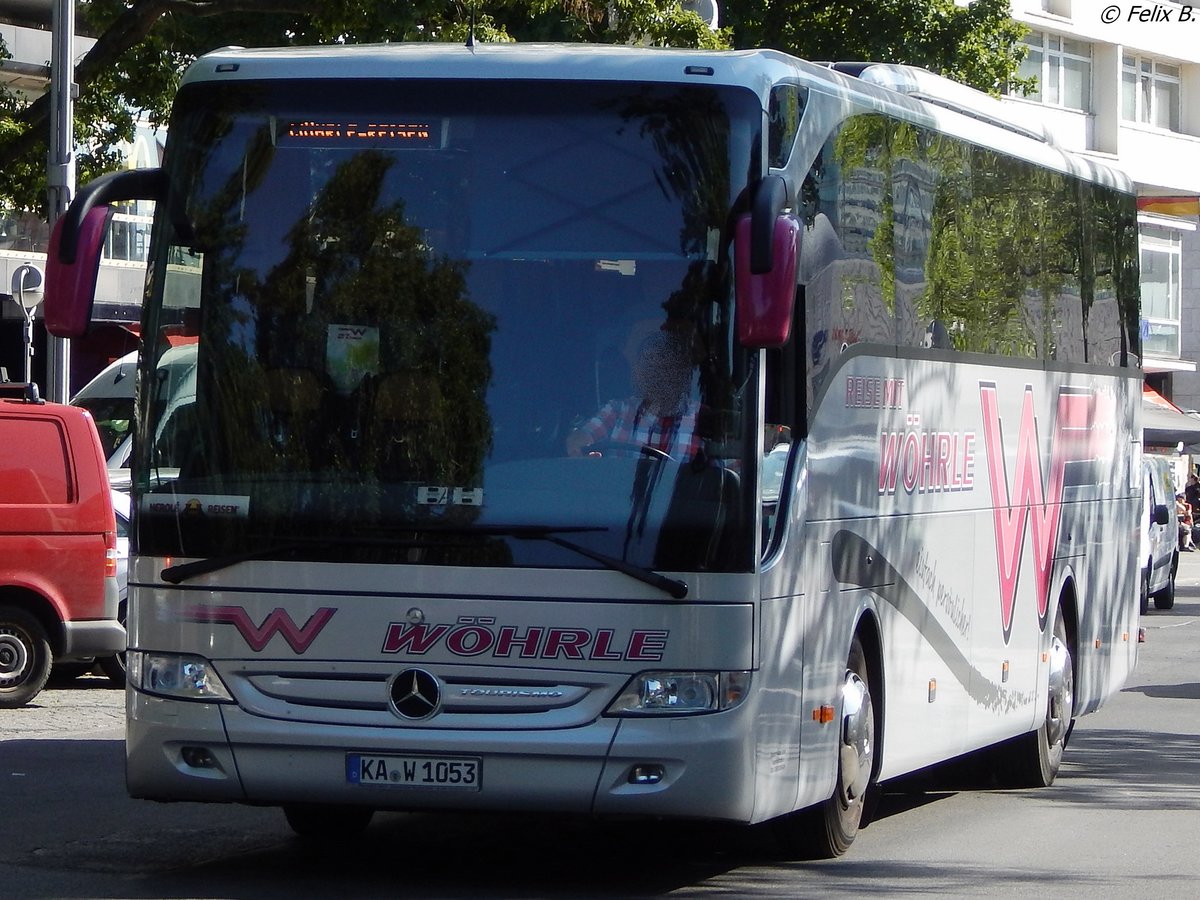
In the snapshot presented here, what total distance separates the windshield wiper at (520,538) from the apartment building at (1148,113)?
1789 inches

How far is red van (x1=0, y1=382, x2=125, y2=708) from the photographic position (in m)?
15.3

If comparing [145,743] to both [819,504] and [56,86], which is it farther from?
[56,86]

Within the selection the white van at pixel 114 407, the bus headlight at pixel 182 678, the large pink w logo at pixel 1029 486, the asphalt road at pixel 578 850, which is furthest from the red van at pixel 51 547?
the bus headlight at pixel 182 678

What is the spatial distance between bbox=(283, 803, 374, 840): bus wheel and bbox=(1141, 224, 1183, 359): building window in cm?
5010

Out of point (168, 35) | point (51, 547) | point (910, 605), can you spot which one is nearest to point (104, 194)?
point (910, 605)

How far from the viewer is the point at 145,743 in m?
8.29

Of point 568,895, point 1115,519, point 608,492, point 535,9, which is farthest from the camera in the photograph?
point 535,9

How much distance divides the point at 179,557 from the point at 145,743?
70 centimetres

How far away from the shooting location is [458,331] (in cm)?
812

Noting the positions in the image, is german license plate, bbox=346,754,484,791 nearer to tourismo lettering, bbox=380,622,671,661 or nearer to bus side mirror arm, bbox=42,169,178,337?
tourismo lettering, bbox=380,622,671,661

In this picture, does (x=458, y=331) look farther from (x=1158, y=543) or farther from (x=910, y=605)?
(x=1158, y=543)

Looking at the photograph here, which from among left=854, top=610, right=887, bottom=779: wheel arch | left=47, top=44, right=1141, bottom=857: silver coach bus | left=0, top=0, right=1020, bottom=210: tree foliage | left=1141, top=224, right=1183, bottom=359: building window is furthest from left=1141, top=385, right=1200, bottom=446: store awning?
left=47, top=44, right=1141, bottom=857: silver coach bus

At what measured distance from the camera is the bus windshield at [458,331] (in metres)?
8.00

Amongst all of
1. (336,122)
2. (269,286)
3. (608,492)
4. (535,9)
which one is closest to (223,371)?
(269,286)
